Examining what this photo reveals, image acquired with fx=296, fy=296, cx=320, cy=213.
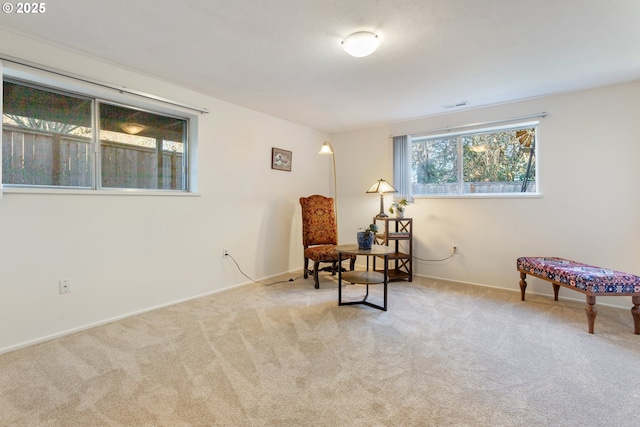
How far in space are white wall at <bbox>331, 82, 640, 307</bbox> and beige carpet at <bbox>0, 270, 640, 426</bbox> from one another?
0.79 m

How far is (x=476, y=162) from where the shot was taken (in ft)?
13.3

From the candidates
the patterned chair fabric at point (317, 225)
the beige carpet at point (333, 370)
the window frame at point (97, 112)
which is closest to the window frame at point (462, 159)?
the patterned chair fabric at point (317, 225)

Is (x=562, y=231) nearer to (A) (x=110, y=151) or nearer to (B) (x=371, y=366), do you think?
(B) (x=371, y=366)

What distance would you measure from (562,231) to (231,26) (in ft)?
13.1

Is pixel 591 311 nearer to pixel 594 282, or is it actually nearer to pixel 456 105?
pixel 594 282

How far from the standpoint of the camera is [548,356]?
2.10 m

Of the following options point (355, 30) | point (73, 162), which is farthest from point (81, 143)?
point (355, 30)

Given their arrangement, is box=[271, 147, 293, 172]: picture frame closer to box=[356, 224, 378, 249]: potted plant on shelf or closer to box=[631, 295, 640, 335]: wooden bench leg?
box=[356, 224, 378, 249]: potted plant on shelf

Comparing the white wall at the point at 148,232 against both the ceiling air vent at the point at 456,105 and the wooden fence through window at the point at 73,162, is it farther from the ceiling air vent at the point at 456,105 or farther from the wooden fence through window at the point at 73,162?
the ceiling air vent at the point at 456,105

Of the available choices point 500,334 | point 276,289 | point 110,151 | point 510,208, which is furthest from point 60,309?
point 510,208

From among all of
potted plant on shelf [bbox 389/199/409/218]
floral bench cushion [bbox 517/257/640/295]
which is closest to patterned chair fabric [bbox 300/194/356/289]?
potted plant on shelf [bbox 389/199/409/218]

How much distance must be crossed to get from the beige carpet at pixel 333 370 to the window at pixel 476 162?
1.66 metres

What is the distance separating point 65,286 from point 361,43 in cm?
305

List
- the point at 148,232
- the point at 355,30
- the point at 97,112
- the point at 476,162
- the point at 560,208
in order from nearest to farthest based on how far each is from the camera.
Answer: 1. the point at 355,30
2. the point at 97,112
3. the point at 148,232
4. the point at 560,208
5. the point at 476,162
